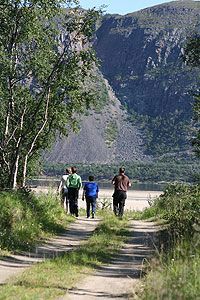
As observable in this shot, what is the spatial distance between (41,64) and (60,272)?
12.7 meters

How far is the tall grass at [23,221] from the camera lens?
567 inches

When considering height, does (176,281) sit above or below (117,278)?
above

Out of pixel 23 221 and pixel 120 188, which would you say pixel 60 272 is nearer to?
pixel 23 221

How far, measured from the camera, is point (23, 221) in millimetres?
16359

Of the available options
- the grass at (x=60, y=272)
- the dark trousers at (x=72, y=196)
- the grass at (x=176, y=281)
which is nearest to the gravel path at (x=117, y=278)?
the grass at (x=60, y=272)

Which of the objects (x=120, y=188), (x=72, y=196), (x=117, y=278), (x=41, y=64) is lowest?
(x=117, y=278)

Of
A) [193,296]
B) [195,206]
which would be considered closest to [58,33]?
[195,206]

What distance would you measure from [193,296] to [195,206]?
38.0 feet

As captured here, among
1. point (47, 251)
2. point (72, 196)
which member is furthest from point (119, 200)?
point (47, 251)

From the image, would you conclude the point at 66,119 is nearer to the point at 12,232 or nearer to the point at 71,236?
the point at 71,236

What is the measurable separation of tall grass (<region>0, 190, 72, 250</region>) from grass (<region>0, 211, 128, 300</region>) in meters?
1.58

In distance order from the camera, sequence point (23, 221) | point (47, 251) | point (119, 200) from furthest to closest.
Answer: point (119, 200) < point (23, 221) < point (47, 251)

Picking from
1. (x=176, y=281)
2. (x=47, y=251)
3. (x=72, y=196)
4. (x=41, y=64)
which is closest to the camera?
(x=176, y=281)

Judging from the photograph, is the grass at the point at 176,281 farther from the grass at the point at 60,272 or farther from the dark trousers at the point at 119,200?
the dark trousers at the point at 119,200
